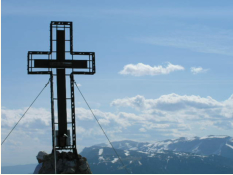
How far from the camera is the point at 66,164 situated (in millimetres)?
39500

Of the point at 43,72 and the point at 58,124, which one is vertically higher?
the point at 43,72

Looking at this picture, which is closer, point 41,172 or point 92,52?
point 41,172

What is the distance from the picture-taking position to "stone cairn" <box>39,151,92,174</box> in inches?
1549

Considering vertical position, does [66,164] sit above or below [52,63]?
below

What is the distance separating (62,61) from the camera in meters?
41.2

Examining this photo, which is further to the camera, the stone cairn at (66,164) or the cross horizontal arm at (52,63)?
the cross horizontal arm at (52,63)

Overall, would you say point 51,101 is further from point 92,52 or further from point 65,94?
point 92,52

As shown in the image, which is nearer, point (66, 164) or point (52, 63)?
point (66, 164)

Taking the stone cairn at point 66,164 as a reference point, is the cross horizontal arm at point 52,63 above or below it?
above

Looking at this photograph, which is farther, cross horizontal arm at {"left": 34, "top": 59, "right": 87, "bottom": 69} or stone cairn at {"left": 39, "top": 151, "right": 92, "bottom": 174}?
cross horizontal arm at {"left": 34, "top": 59, "right": 87, "bottom": 69}

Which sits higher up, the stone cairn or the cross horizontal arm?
the cross horizontal arm

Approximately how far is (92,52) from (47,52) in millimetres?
4394

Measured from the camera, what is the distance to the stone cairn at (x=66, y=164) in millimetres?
39344

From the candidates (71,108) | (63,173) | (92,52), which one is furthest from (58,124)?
(92,52)
